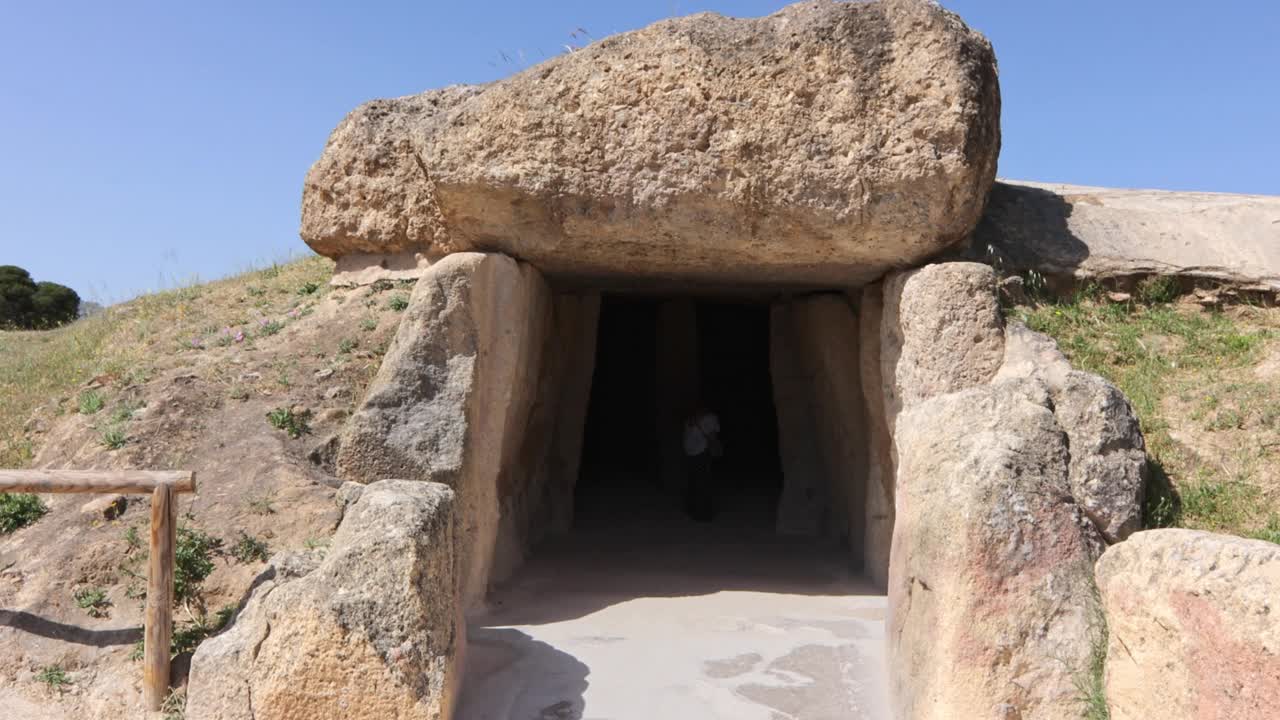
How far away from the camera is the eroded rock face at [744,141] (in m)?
5.97

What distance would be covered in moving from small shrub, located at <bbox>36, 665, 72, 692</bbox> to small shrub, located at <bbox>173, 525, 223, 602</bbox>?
580mm

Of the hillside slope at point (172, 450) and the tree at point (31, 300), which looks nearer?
the hillside slope at point (172, 450)

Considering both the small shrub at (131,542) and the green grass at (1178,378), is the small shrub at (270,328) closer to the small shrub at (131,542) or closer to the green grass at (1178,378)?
the small shrub at (131,542)

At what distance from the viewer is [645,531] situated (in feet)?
30.2

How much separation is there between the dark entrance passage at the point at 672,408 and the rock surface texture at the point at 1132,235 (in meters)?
3.71

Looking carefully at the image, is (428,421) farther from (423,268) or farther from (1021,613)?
(1021,613)

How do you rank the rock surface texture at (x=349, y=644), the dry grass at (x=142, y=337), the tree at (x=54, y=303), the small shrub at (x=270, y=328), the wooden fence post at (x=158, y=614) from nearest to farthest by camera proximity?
the rock surface texture at (x=349, y=644), the wooden fence post at (x=158, y=614), the dry grass at (x=142, y=337), the small shrub at (x=270, y=328), the tree at (x=54, y=303)

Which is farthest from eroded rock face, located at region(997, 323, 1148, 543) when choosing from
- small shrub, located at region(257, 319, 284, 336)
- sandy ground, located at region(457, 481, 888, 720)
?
small shrub, located at region(257, 319, 284, 336)

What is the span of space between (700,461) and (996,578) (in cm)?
562

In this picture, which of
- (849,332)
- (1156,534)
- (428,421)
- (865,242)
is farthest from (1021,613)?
(849,332)

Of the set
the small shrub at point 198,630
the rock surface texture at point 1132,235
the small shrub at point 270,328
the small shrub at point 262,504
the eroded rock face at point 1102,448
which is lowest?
the small shrub at point 198,630

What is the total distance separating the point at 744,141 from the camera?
239 inches

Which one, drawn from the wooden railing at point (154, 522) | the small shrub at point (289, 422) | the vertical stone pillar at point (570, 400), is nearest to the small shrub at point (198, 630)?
the wooden railing at point (154, 522)

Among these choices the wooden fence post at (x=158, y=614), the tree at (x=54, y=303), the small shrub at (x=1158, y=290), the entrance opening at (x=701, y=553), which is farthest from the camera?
the tree at (x=54, y=303)
